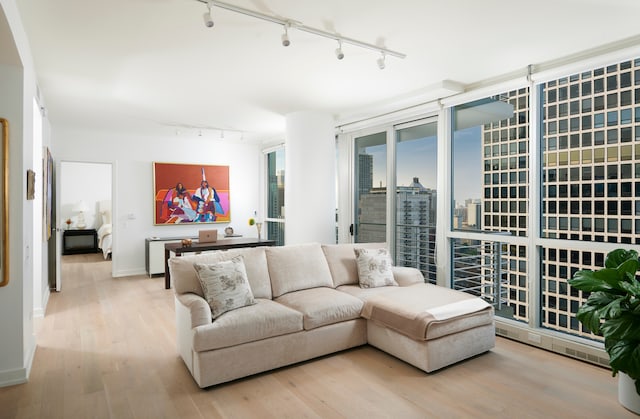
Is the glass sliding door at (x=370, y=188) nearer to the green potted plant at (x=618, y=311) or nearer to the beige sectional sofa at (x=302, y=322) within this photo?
the beige sectional sofa at (x=302, y=322)

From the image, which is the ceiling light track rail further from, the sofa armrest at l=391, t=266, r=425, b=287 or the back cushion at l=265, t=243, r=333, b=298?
the sofa armrest at l=391, t=266, r=425, b=287

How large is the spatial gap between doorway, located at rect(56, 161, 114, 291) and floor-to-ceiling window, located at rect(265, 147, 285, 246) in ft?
13.5

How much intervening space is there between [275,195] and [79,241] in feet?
18.4

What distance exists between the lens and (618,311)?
2.28 metres

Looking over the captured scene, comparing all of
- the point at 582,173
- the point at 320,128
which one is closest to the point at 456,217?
the point at 582,173

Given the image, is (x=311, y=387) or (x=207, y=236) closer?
(x=311, y=387)

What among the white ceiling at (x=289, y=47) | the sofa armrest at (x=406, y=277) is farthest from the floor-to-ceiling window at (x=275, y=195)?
the sofa armrest at (x=406, y=277)

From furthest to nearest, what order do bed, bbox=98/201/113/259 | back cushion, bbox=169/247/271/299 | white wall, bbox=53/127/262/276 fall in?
bed, bbox=98/201/113/259 → white wall, bbox=53/127/262/276 → back cushion, bbox=169/247/271/299

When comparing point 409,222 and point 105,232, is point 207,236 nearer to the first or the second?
point 409,222

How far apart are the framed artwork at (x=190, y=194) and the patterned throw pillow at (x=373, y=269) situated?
13.7ft

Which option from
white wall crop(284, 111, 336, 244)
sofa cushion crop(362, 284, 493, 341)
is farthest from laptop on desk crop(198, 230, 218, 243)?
sofa cushion crop(362, 284, 493, 341)

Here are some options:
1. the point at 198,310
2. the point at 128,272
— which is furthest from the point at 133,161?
the point at 198,310

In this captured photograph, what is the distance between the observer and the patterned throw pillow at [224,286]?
119 inches

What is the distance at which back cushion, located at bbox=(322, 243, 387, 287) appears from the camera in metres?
4.06
